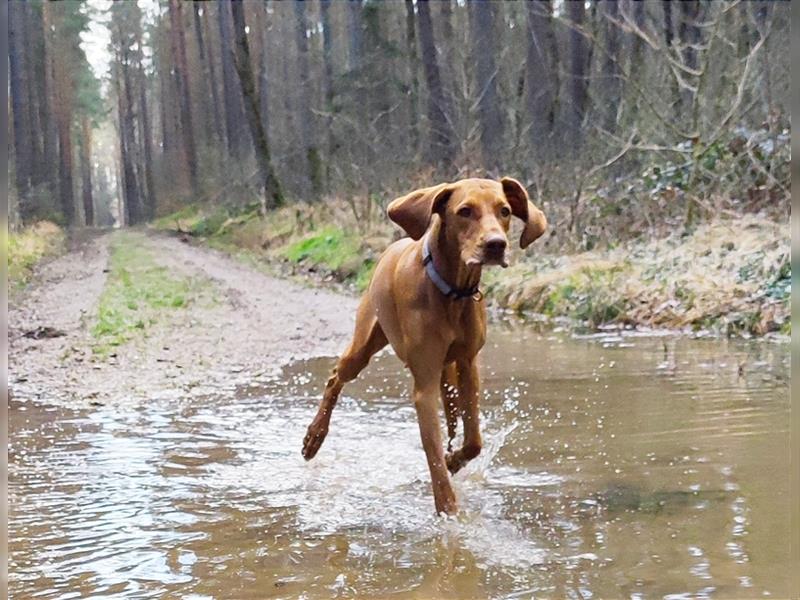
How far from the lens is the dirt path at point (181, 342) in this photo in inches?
309

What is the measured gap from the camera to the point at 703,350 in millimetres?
8086

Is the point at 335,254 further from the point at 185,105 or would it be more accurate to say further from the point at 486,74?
the point at 185,105

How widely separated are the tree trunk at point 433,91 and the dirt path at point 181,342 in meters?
5.05

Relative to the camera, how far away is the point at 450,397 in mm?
4922

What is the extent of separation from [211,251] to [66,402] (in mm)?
19846

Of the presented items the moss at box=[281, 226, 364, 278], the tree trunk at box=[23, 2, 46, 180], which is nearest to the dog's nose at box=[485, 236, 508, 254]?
the moss at box=[281, 226, 364, 278]

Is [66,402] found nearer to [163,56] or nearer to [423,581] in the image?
[423,581]

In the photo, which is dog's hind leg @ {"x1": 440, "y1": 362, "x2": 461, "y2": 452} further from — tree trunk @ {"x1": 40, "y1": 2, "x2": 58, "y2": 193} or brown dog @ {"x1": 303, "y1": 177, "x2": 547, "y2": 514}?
tree trunk @ {"x1": 40, "y1": 2, "x2": 58, "y2": 193}

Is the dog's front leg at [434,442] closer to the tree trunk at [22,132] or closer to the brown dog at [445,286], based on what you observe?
the brown dog at [445,286]

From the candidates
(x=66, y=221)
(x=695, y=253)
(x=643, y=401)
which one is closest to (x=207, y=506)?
(x=643, y=401)

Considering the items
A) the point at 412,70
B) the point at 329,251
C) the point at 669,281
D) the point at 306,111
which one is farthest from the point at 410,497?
the point at 306,111

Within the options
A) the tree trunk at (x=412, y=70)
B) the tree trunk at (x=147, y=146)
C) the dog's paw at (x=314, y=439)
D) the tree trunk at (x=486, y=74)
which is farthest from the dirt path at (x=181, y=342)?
the tree trunk at (x=147, y=146)

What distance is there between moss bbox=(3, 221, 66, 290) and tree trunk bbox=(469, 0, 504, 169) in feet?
29.3

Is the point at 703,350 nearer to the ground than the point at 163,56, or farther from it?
nearer to the ground
